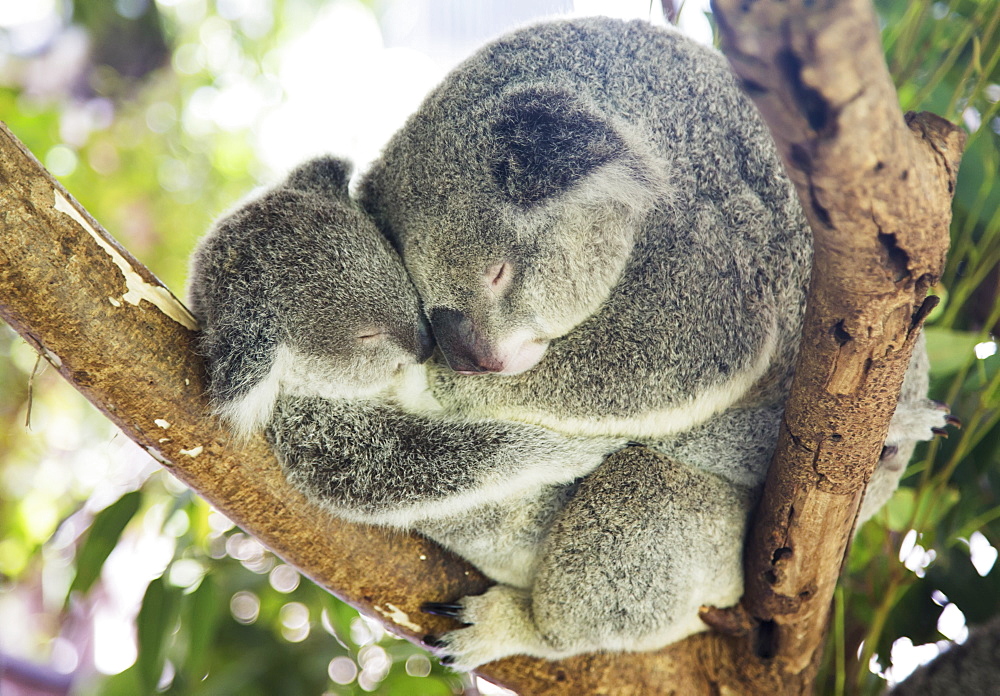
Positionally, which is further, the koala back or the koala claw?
the koala claw

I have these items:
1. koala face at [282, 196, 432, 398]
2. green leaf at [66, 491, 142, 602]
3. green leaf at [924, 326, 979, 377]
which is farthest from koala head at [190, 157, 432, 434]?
green leaf at [924, 326, 979, 377]

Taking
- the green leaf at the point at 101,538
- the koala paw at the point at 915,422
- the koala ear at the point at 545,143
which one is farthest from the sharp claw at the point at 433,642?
the koala paw at the point at 915,422

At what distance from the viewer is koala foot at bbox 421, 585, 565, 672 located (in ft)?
6.22

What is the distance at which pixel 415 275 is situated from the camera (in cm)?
184

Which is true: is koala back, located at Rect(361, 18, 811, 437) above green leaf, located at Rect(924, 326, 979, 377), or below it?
above

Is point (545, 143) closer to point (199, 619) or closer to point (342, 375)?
point (342, 375)

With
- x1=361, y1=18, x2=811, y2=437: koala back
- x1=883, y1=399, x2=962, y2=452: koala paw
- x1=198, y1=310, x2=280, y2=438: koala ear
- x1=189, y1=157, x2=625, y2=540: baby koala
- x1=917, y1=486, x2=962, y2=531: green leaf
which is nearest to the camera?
x1=198, y1=310, x2=280, y2=438: koala ear

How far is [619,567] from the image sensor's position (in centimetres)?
185

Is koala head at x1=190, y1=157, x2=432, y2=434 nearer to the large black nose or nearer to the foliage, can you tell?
the large black nose

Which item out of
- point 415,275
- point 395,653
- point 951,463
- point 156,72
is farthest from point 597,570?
point 156,72

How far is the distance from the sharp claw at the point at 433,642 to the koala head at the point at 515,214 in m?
0.73

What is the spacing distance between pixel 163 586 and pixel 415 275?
131cm

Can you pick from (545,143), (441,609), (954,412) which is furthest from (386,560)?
(954,412)

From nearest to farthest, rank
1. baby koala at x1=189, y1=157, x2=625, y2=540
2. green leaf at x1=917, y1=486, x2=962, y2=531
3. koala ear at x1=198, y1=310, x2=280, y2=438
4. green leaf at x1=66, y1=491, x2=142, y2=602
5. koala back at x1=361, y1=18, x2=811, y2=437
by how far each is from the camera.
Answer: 1. koala ear at x1=198, y1=310, x2=280, y2=438
2. baby koala at x1=189, y1=157, x2=625, y2=540
3. koala back at x1=361, y1=18, x2=811, y2=437
4. green leaf at x1=66, y1=491, x2=142, y2=602
5. green leaf at x1=917, y1=486, x2=962, y2=531
